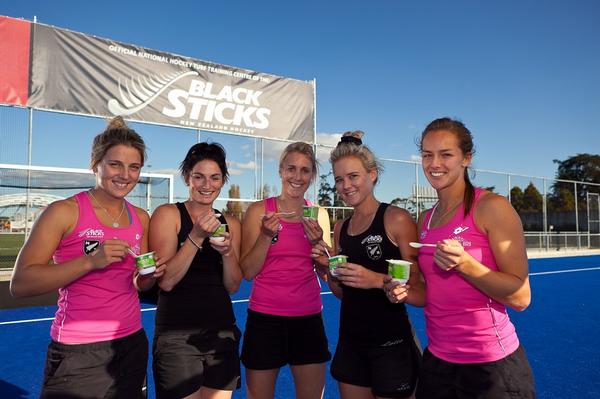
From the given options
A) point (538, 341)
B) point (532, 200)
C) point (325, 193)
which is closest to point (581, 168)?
point (532, 200)

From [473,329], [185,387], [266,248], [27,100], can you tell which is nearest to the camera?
[473,329]

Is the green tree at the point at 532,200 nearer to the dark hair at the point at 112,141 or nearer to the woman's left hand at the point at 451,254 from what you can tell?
the woman's left hand at the point at 451,254

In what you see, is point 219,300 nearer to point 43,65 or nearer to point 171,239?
point 171,239

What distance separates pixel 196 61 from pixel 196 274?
44.1 ft

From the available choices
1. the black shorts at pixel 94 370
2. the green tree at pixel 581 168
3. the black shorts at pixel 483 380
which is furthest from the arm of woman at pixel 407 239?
the green tree at pixel 581 168

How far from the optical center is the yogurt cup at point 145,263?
2811mm

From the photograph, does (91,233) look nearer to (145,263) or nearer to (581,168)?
(145,263)

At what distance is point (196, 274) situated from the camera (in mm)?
3189

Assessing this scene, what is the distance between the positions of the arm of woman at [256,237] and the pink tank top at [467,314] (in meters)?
1.28

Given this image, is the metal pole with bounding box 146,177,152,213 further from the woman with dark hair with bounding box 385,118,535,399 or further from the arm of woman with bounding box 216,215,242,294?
the woman with dark hair with bounding box 385,118,535,399

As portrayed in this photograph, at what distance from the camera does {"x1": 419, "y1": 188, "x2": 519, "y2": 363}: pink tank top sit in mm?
2465

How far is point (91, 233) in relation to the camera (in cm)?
278

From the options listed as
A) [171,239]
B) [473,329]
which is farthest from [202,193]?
[473,329]

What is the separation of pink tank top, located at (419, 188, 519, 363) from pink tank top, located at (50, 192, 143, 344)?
6.78ft
